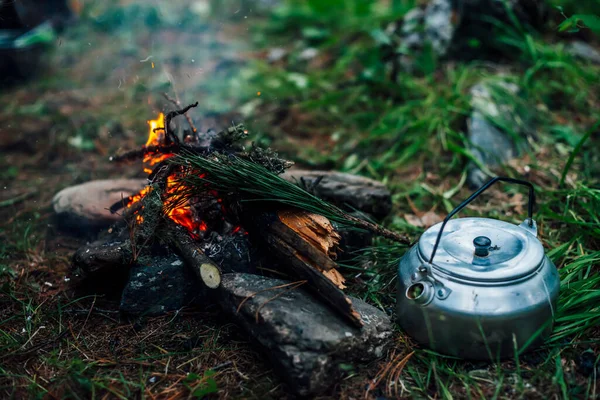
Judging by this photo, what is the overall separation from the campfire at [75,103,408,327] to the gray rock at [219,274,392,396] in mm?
108

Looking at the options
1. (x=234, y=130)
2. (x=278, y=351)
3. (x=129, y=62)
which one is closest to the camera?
(x=278, y=351)

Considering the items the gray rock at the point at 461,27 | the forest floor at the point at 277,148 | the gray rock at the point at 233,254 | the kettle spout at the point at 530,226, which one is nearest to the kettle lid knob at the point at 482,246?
the kettle spout at the point at 530,226

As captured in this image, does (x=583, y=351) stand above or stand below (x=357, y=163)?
above

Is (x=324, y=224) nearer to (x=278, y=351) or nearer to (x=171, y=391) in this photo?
(x=278, y=351)

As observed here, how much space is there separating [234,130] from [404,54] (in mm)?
2842

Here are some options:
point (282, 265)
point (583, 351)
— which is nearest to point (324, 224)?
point (282, 265)

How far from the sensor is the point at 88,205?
322cm

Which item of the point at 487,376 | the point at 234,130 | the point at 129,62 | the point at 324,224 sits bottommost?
the point at 129,62

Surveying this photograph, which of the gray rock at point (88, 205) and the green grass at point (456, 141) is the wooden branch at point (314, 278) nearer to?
the green grass at point (456, 141)

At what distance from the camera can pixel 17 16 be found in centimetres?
548

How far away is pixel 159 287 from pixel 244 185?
68 cm

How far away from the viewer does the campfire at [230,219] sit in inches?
93.7

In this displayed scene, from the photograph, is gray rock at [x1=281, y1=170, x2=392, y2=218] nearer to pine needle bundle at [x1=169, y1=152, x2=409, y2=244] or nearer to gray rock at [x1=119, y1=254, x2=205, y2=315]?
pine needle bundle at [x1=169, y1=152, x2=409, y2=244]

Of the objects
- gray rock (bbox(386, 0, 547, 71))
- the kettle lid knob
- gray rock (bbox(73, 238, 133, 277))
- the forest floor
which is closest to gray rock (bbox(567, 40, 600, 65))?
the forest floor
